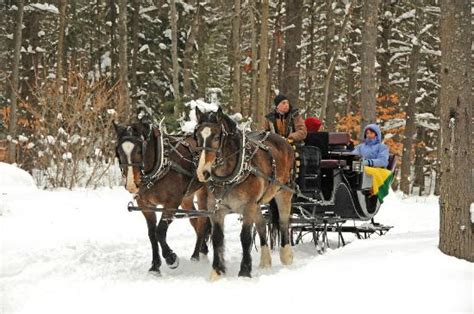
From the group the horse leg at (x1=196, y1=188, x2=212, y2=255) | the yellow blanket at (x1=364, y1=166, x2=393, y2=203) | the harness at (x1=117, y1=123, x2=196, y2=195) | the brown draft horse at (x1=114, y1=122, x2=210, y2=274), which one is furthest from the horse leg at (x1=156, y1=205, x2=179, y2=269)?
the yellow blanket at (x1=364, y1=166, x2=393, y2=203)

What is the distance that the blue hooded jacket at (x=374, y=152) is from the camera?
33.3 ft

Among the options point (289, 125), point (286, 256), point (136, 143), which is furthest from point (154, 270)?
point (289, 125)

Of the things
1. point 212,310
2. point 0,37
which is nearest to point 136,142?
point 212,310

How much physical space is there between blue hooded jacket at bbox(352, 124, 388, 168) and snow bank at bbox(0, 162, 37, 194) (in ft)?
23.4

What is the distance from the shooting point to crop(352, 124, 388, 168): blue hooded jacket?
1014cm

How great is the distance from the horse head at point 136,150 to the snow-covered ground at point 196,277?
1.19 metres

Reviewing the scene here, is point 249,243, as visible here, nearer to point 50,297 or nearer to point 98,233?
point 50,297

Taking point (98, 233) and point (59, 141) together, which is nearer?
point (98, 233)

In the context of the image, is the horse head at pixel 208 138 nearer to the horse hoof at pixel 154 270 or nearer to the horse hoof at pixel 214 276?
the horse hoof at pixel 214 276

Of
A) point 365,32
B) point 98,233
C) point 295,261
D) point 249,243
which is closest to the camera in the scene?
point 249,243

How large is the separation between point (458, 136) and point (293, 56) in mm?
11051

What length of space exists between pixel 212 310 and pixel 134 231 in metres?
5.78

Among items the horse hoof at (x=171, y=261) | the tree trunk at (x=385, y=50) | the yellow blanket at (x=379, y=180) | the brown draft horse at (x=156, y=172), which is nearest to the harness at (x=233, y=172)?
the brown draft horse at (x=156, y=172)

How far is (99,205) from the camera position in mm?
12578
